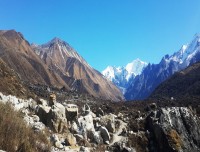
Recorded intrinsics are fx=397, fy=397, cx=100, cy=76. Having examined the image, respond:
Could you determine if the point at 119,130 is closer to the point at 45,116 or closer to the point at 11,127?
the point at 45,116

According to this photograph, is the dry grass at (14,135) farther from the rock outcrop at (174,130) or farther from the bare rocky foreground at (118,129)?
the rock outcrop at (174,130)

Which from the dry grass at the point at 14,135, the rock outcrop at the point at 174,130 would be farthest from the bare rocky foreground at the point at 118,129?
the dry grass at the point at 14,135

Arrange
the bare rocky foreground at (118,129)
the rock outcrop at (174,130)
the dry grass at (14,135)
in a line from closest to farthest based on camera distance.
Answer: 1. the dry grass at (14,135)
2. the bare rocky foreground at (118,129)
3. the rock outcrop at (174,130)

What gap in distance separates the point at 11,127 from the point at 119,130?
15795 mm

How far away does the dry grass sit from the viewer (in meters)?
13.0

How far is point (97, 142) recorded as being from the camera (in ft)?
80.5

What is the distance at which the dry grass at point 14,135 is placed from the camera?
12980 mm

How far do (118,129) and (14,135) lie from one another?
16.0 meters

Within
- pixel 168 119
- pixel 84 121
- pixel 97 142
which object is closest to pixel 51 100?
pixel 84 121

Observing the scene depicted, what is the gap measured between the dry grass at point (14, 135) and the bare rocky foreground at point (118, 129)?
5.27m

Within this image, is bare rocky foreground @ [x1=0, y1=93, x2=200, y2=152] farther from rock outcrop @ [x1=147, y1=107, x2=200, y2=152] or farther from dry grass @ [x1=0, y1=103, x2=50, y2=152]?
dry grass @ [x1=0, y1=103, x2=50, y2=152]

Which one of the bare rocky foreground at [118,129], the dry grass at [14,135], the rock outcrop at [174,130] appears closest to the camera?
the dry grass at [14,135]

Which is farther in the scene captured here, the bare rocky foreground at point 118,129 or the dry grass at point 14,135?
the bare rocky foreground at point 118,129

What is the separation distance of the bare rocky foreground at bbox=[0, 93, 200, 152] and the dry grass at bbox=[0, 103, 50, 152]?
5.27m
